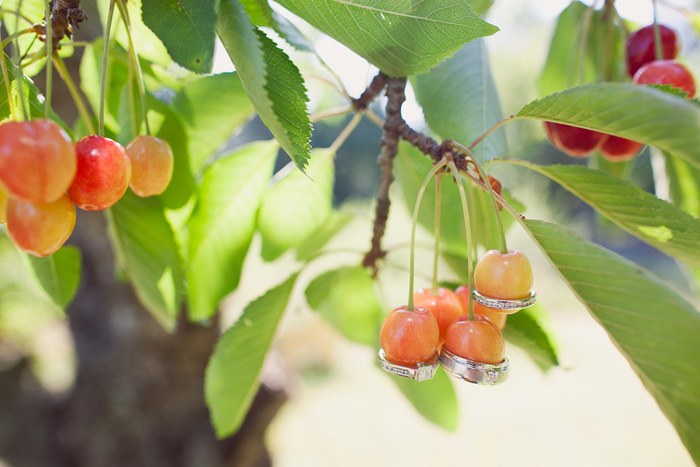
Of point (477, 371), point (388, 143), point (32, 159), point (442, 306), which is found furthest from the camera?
point (388, 143)

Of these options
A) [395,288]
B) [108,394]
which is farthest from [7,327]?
[395,288]

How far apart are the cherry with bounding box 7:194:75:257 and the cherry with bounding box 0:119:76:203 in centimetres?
3

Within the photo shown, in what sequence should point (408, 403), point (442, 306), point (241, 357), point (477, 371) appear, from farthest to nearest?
point (408, 403) → point (241, 357) → point (442, 306) → point (477, 371)

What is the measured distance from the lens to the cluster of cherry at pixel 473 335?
0.44 meters

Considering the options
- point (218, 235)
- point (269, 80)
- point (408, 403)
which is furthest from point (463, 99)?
point (408, 403)

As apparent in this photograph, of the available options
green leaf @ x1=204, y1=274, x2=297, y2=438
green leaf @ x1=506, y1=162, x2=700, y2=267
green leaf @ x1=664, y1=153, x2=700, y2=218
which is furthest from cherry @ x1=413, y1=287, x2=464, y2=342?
green leaf @ x1=664, y1=153, x2=700, y2=218

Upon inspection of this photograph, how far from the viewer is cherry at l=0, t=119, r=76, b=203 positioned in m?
0.33

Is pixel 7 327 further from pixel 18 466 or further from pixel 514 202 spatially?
pixel 514 202

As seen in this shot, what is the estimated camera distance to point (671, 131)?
0.35 metres

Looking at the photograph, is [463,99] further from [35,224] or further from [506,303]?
[35,224]

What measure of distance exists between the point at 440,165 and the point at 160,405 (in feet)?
4.84

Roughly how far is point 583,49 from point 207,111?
64 centimetres

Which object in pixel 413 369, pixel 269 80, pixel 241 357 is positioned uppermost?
pixel 269 80

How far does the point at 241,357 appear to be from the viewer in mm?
763
